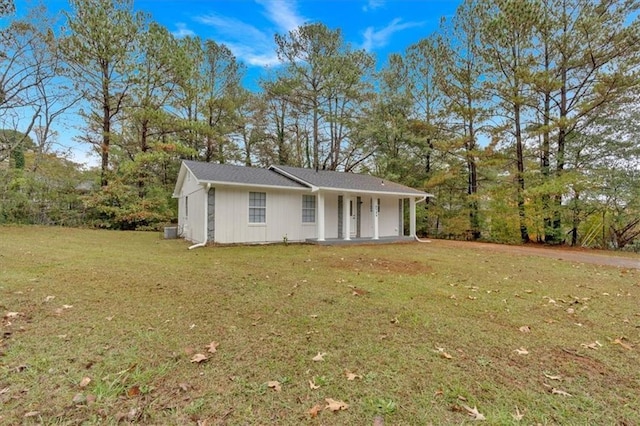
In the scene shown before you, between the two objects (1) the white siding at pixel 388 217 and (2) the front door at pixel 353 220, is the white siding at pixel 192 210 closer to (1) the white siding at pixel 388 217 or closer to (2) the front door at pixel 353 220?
(2) the front door at pixel 353 220

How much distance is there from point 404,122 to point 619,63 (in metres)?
9.68

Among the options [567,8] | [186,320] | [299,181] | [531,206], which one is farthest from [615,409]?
[567,8]

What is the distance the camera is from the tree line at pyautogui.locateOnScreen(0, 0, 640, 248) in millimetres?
13336

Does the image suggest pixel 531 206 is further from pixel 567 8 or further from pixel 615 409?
pixel 615 409

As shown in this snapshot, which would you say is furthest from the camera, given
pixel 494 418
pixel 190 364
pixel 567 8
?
pixel 567 8

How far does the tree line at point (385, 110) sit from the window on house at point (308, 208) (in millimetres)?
8370

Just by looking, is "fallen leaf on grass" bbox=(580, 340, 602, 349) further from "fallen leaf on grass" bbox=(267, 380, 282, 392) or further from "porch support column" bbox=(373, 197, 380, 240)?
"porch support column" bbox=(373, 197, 380, 240)

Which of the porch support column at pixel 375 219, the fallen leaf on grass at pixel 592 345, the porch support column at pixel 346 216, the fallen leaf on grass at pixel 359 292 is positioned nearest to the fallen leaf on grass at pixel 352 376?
the fallen leaf on grass at pixel 359 292

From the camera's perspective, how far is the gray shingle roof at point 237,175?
1085 centimetres

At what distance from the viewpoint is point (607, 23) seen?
41.5 feet

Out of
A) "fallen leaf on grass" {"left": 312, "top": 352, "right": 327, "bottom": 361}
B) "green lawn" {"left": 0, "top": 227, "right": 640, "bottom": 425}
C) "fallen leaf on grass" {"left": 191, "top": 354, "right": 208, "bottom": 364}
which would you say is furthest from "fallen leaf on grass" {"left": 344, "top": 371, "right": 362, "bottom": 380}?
"fallen leaf on grass" {"left": 191, "top": 354, "right": 208, "bottom": 364}

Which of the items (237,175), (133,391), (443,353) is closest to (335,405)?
(443,353)

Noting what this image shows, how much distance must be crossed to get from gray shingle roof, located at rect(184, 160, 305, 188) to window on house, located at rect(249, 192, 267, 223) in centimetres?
56

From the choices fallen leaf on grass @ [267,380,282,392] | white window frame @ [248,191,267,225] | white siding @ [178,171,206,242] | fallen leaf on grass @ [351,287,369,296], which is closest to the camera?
fallen leaf on grass @ [267,380,282,392]
